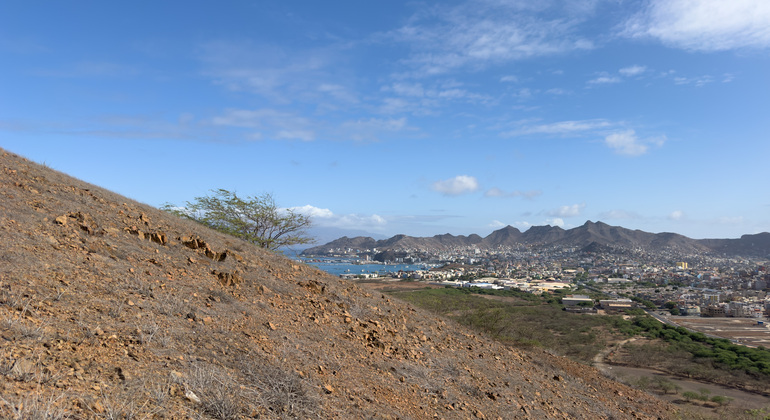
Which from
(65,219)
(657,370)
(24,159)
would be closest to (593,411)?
(65,219)

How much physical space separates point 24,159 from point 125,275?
11.4 metres

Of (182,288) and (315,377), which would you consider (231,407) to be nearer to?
(315,377)

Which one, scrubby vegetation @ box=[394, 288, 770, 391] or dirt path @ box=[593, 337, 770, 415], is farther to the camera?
scrubby vegetation @ box=[394, 288, 770, 391]

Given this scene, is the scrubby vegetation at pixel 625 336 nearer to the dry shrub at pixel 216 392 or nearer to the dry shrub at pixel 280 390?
the dry shrub at pixel 280 390

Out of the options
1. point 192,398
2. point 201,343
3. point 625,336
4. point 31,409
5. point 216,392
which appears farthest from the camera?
point 625,336

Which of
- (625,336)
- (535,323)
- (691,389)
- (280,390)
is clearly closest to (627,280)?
(625,336)

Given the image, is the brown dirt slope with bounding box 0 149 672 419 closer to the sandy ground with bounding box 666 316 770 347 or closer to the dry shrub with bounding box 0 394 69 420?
the dry shrub with bounding box 0 394 69 420

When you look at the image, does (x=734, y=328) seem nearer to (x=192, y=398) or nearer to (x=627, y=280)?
(x=192, y=398)

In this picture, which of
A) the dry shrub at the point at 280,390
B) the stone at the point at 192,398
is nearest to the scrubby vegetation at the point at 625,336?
the dry shrub at the point at 280,390

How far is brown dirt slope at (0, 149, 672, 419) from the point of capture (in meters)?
4.47

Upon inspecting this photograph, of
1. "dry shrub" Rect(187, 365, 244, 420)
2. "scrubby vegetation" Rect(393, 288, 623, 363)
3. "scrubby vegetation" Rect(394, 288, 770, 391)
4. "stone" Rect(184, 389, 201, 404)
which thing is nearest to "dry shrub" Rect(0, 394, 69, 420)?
"stone" Rect(184, 389, 201, 404)

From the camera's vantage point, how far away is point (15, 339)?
458cm

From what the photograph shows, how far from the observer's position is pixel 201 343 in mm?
6109

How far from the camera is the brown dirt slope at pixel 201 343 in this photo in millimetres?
4469
